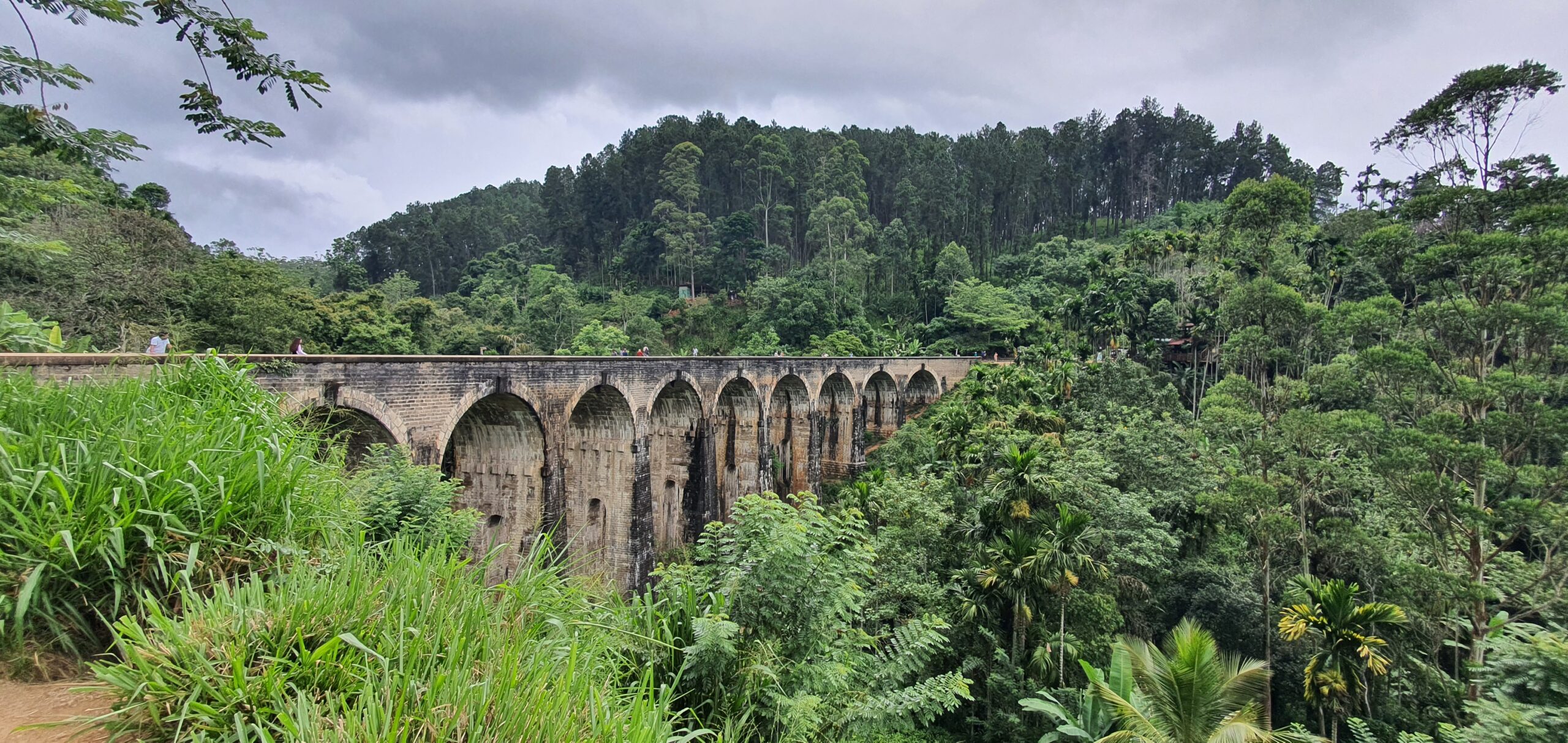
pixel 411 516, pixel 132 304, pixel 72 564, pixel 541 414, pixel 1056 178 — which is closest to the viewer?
pixel 72 564

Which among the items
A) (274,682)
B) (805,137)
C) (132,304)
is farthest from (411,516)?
(805,137)

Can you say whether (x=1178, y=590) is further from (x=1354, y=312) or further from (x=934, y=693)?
(x=934, y=693)

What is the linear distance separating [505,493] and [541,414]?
200 centimetres

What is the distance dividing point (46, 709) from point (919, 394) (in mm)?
33822

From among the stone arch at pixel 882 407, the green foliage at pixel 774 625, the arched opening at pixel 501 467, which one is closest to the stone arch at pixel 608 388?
the arched opening at pixel 501 467

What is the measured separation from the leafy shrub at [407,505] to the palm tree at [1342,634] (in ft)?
42.3

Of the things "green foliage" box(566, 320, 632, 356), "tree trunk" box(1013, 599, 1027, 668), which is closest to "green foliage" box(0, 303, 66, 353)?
"tree trunk" box(1013, 599, 1027, 668)

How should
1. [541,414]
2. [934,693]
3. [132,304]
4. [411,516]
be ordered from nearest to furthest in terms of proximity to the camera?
[411,516]
[934,693]
[541,414]
[132,304]

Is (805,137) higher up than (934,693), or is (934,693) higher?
(805,137)

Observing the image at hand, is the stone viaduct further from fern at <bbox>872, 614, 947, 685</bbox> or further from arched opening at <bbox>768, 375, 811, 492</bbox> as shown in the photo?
fern at <bbox>872, 614, 947, 685</bbox>

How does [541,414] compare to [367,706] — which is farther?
[541,414]

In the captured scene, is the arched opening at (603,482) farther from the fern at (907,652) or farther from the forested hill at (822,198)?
the forested hill at (822,198)

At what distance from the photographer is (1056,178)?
212 ft

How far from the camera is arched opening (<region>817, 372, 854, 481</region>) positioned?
27.0m
